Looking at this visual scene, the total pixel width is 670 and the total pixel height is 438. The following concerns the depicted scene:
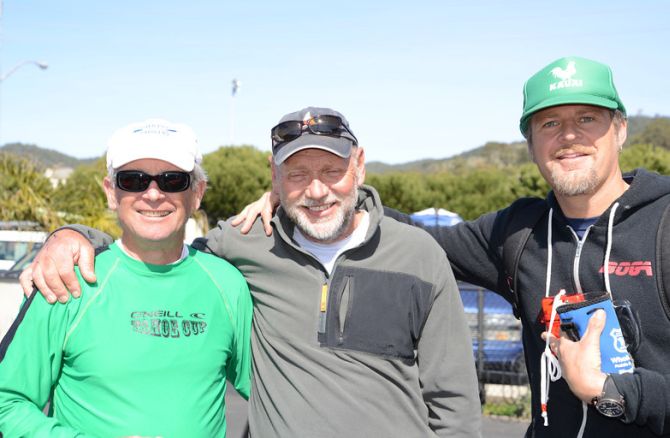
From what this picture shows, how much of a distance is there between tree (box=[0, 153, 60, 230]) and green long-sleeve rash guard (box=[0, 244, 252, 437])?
8.87m

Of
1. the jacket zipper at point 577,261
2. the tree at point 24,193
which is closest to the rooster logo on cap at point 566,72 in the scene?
the jacket zipper at point 577,261

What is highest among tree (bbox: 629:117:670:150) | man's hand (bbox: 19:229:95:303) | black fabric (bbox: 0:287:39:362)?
tree (bbox: 629:117:670:150)

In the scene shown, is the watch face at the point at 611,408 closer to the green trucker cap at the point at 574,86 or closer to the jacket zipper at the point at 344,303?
the jacket zipper at the point at 344,303

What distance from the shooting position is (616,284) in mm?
2514

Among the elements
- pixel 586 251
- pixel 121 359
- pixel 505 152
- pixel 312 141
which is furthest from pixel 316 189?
pixel 505 152

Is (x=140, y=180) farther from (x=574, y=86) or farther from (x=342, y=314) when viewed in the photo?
(x=574, y=86)

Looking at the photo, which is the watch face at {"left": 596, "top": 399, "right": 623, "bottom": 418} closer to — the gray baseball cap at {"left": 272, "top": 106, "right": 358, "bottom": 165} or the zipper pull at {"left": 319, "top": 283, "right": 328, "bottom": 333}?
the zipper pull at {"left": 319, "top": 283, "right": 328, "bottom": 333}

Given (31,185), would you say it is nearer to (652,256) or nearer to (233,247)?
(233,247)

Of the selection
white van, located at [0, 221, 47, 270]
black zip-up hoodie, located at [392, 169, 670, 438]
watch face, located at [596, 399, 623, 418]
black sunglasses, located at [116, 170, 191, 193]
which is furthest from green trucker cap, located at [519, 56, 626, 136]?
white van, located at [0, 221, 47, 270]

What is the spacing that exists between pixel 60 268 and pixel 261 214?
917 millimetres

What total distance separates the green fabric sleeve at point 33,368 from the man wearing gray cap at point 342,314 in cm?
22

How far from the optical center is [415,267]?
270 cm

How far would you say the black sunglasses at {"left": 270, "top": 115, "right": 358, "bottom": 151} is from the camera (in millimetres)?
2770

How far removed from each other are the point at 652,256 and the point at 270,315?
1.48 meters
